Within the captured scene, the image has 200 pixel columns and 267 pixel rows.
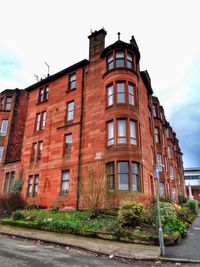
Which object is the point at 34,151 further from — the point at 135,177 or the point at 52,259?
the point at 52,259

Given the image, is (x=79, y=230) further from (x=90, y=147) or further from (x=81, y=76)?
(x=81, y=76)

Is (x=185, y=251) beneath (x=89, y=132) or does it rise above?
beneath

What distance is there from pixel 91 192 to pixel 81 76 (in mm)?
13318

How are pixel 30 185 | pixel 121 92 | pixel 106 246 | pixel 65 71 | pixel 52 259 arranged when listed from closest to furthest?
pixel 52 259 < pixel 106 246 < pixel 121 92 < pixel 30 185 < pixel 65 71

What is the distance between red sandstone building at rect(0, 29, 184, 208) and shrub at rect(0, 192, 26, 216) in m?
1.39

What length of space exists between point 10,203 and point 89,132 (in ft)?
32.9

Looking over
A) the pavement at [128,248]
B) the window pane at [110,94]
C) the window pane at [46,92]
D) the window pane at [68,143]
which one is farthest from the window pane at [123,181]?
the window pane at [46,92]

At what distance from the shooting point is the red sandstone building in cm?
1777

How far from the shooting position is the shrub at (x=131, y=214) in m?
12.3

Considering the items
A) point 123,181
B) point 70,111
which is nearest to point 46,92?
point 70,111

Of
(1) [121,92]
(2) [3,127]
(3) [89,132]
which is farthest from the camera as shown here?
(2) [3,127]

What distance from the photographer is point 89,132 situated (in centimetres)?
2025

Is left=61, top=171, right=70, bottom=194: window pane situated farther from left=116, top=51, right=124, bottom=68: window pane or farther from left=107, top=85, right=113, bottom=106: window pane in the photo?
left=116, top=51, right=124, bottom=68: window pane

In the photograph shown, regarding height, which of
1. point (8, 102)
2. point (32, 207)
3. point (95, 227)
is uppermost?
point (8, 102)
